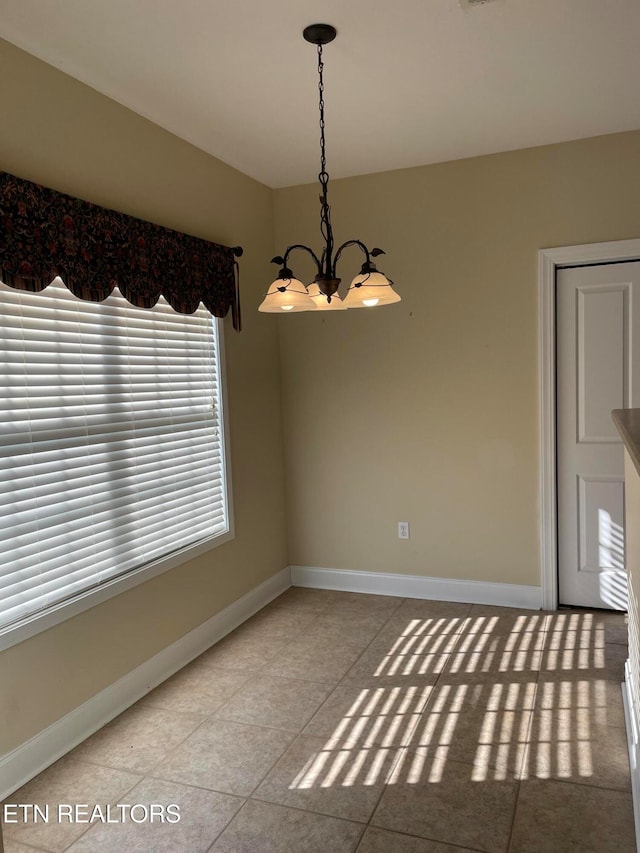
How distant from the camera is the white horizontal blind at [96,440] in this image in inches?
93.2

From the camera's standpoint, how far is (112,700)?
9.20 ft

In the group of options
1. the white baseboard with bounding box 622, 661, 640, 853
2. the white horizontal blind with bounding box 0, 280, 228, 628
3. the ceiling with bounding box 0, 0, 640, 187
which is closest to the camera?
the white baseboard with bounding box 622, 661, 640, 853

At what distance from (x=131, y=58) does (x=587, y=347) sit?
8.92 ft

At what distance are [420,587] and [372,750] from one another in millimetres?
1692

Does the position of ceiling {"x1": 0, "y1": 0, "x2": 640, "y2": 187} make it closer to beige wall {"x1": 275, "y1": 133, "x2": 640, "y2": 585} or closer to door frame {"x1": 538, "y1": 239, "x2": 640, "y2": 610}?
beige wall {"x1": 275, "y1": 133, "x2": 640, "y2": 585}

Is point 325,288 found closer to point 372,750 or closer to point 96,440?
point 96,440

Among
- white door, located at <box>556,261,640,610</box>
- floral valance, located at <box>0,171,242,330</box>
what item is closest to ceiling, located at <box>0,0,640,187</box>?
floral valance, located at <box>0,171,242,330</box>

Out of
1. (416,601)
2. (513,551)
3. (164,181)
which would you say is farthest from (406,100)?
(416,601)

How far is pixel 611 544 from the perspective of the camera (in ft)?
12.2

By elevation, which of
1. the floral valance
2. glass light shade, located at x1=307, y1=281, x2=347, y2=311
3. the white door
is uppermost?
the floral valance

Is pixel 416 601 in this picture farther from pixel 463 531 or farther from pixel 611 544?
pixel 611 544

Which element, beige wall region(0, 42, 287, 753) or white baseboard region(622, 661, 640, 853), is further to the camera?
beige wall region(0, 42, 287, 753)

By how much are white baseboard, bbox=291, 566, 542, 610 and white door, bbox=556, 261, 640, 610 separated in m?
0.26

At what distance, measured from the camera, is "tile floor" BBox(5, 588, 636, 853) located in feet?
6.76
